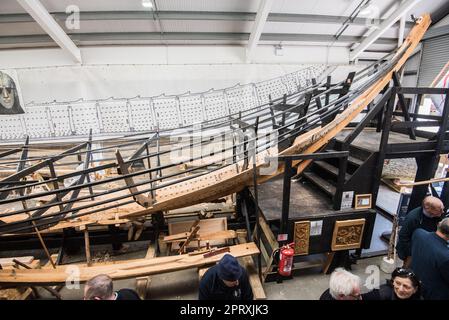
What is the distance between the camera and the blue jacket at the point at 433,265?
1.84 metres

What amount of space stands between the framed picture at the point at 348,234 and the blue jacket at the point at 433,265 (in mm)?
549

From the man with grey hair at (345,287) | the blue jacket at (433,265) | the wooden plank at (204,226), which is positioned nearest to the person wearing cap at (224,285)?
the man with grey hair at (345,287)

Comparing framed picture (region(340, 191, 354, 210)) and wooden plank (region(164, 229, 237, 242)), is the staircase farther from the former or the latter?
wooden plank (region(164, 229, 237, 242))

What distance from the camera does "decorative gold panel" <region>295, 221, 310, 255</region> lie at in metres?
2.42

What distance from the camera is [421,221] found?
2490 millimetres

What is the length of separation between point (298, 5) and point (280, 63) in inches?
58.9

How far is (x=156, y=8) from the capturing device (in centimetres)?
502

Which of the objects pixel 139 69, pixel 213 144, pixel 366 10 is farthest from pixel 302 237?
pixel 366 10

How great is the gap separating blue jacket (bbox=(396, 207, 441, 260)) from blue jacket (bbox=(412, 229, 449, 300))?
536 millimetres

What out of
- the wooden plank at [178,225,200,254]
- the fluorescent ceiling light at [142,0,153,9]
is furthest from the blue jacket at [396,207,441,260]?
the fluorescent ceiling light at [142,0,153,9]

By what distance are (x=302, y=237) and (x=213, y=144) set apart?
364 cm

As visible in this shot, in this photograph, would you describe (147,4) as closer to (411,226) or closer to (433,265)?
(411,226)

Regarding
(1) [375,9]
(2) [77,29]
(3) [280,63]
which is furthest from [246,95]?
(2) [77,29]
